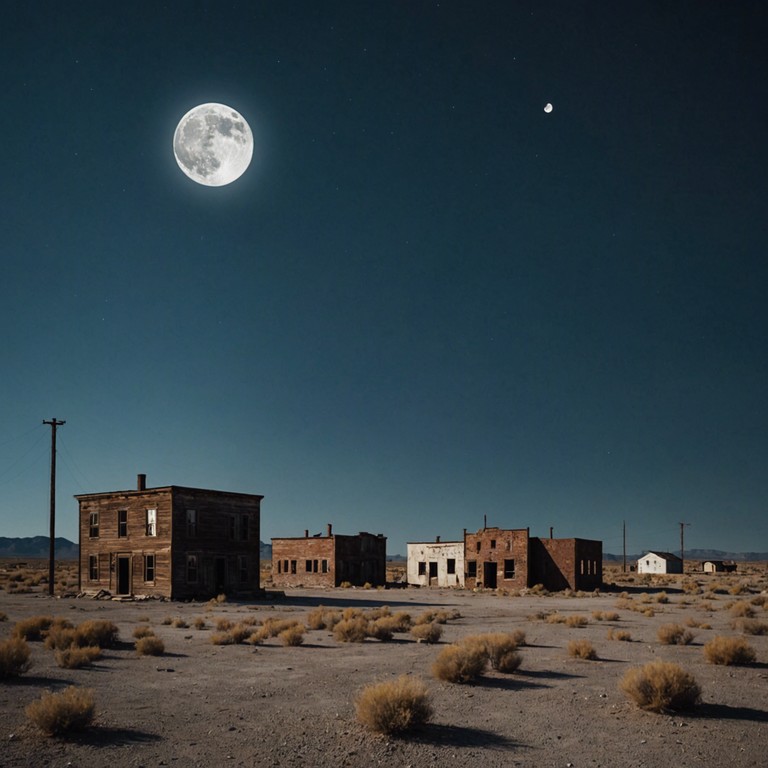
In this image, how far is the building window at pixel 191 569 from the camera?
37.6 m

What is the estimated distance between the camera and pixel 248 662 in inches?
616

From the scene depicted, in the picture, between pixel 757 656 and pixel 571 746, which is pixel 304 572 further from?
pixel 571 746

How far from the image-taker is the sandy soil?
879 cm

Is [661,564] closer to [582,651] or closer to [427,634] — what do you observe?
[427,634]

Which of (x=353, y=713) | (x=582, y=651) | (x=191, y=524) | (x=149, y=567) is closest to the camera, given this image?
(x=353, y=713)

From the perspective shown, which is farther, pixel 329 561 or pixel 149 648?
pixel 329 561

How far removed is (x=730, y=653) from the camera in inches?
588

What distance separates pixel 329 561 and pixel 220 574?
56.8 ft

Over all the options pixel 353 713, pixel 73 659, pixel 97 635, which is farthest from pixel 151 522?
pixel 353 713

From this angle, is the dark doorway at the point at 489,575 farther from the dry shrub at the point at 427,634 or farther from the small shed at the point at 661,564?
the small shed at the point at 661,564

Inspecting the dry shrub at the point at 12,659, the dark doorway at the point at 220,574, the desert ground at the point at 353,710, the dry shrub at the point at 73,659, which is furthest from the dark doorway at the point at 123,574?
the dry shrub at the point at 12,659

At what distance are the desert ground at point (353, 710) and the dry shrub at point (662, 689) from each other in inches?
7.2

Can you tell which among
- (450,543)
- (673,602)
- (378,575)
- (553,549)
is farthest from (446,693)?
(378,575)

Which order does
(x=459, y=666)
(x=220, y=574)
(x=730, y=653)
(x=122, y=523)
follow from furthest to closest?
1. (x=122, y=523)
2. (x=220, y=574)
3. (x=730, y=653)
4. (x=459, y=666)
